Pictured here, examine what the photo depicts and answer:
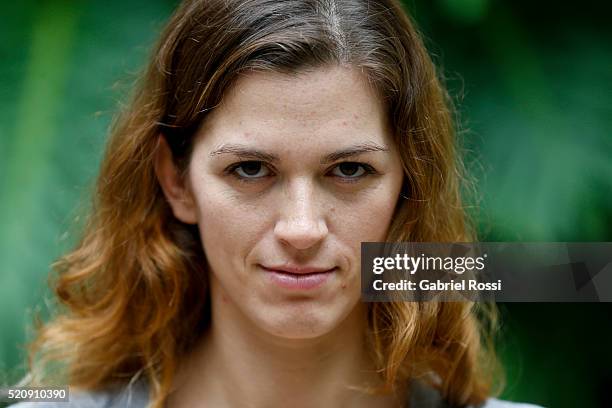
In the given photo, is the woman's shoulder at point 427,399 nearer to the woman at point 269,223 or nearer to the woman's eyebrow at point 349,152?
the woman at point 269,223

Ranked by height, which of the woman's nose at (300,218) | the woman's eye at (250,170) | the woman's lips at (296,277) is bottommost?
the woman's lips at (296,277)

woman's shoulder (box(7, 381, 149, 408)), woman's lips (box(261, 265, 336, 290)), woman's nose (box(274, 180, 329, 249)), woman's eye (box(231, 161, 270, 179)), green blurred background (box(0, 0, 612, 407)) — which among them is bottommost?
woman's shoulder (box(7, 381, 149, 408))

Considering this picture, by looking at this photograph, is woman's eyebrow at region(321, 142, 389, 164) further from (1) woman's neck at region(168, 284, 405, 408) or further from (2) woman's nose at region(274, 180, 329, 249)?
(1) woman's neck at region(168, 284, 405, 408)

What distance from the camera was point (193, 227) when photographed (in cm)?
179

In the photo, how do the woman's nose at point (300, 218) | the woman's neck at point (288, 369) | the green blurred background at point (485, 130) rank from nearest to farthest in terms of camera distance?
the woman's nose at point (300, 218) → the woman's neck at point (288, 369) → the green blurred background at point (485, 130)

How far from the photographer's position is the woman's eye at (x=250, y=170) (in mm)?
1537

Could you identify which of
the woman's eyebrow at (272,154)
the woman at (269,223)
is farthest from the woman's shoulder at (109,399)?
the woman's eyebrow at (272,154)

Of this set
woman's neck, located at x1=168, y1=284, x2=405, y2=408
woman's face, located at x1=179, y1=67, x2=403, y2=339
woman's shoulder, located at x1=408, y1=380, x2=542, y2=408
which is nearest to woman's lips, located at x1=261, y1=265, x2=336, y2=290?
woman's face, located at x1=179, y1=67, x2=403, y2=339

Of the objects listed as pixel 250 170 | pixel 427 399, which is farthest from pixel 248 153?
pixel 427 399

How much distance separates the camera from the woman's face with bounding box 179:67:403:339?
1.50 m

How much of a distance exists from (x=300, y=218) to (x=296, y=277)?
0.11 meters

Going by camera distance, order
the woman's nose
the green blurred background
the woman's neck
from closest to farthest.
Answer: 1. the woman's nose
2. the woman's neck
3. the green blurred background

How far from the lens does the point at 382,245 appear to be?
1606mm

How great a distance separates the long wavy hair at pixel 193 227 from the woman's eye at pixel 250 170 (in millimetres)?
111
